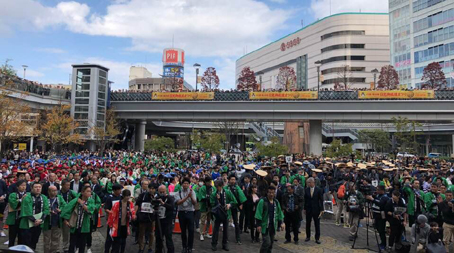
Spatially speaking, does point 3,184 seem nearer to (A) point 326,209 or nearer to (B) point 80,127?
(A) point 326,209

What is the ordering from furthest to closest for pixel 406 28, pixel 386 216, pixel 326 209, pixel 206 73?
1. pixel 406 28
2. pixel 206 73
3. pixel 326 209
4. pixel 386 216

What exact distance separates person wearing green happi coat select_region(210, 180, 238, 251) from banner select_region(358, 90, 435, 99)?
32260 mm

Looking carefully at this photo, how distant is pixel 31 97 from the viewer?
127ft

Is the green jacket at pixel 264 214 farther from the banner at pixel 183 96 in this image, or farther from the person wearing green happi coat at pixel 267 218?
the banner at pixel 183 96

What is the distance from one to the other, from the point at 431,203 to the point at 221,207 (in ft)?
18.4

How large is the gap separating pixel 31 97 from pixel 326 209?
121ft

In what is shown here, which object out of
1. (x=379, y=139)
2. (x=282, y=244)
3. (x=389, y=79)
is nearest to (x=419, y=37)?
(x=389, y=79)

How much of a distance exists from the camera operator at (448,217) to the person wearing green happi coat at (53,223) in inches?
359

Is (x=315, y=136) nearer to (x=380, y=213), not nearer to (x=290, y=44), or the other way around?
(x=380, y=213)

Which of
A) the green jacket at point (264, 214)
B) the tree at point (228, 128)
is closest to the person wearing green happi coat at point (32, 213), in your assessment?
the green jacket at point (264, 214)

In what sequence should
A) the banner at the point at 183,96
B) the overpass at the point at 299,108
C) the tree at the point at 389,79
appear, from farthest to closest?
the tree at the point at 389,79 → the banner at the point at 183,96 → the overpass at the point at 299,108

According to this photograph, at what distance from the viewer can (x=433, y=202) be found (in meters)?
9.15

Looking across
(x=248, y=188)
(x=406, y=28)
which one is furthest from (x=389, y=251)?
(x=406, y=28)

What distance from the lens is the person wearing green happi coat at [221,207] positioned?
8820mm
